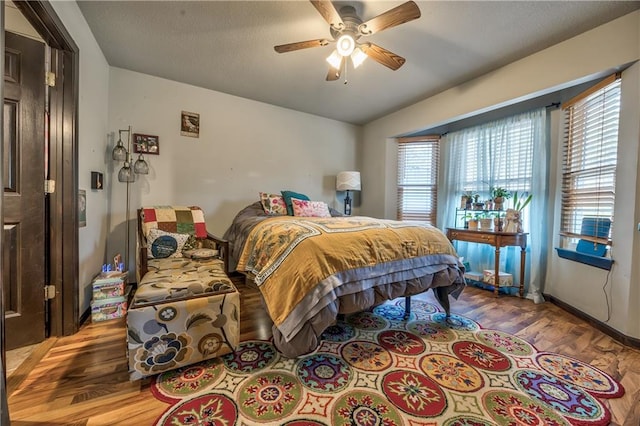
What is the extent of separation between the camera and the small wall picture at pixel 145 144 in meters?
2.87

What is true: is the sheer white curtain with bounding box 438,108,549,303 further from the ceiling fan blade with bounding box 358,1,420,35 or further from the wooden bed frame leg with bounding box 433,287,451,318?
the ceiling fan blade with bounding box 358,1,420,35

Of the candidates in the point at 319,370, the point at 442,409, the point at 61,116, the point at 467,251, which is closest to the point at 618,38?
the point at 467,251

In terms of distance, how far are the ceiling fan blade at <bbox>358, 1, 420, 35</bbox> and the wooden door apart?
2199mm

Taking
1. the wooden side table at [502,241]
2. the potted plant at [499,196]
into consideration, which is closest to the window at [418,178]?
the potted plant at [499,196]

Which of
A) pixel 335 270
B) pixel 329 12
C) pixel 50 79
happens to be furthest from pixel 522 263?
pixel 50 79

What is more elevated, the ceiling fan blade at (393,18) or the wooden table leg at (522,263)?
the ceiling fan blade at (393,18)

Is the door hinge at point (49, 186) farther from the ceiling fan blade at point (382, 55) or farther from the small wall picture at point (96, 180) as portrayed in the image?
the ceiling fan blade at point (382, 55)

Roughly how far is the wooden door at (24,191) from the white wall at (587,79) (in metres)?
3.81

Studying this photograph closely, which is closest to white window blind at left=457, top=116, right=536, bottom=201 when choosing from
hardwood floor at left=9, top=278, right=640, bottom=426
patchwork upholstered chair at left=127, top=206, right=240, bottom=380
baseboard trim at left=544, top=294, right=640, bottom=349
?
baseboard trim at left=544, top=294, right=640, bottom=349

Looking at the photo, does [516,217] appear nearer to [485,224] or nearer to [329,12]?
[485,224]

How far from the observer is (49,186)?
1758 mm

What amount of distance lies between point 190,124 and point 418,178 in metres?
3.33

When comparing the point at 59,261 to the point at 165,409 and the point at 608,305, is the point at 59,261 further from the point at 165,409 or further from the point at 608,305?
the point at 608,305

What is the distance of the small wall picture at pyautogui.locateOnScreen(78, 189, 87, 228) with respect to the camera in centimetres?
195
